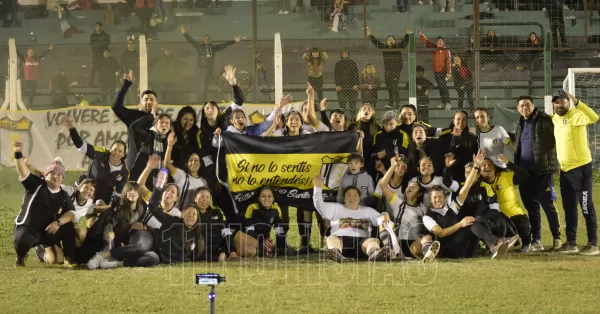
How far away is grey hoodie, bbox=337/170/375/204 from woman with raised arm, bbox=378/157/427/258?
24cm

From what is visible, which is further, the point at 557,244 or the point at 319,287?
the point at 557,244

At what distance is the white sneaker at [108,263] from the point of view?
1127 cm

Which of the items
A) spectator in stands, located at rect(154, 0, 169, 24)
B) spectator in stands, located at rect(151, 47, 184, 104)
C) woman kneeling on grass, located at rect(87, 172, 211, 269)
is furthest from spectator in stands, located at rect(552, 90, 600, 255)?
spectator in stands, located at rect(154, 0, 169, 24)

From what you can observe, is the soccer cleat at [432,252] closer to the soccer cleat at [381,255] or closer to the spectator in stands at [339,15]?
the soccer cleat at [381,255]

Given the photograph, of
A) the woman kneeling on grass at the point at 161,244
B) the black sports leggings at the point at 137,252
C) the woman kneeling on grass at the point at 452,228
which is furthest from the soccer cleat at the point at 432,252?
the black sports leggings at the point at 137,252

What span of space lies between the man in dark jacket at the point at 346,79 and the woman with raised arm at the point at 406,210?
9138 millimetres

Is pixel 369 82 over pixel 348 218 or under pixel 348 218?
over

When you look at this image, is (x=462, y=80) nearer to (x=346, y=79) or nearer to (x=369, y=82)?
(x=369, y=82)

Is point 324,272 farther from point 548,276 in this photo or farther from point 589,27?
point 589,27

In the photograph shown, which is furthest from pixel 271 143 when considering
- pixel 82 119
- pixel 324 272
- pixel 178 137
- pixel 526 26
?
pixel 526 26

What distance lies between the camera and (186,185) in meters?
12.1

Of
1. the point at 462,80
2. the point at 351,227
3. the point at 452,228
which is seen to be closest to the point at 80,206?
the point at 351,227

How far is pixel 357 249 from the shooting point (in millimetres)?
11766

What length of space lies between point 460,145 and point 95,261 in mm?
4619
